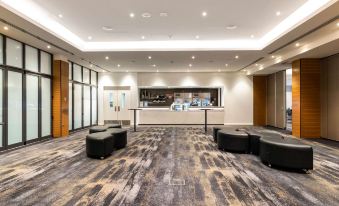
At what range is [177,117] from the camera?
13148 millimetres

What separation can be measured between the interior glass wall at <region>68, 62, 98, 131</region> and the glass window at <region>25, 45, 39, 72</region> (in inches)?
92.1

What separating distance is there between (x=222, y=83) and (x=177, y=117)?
354cm

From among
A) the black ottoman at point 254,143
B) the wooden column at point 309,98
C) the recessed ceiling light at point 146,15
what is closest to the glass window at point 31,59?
the recessed ceiling light at point 146,15

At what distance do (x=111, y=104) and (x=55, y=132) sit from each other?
5.09 meters

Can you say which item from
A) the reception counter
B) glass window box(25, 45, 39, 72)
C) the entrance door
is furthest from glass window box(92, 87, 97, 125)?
glass window box(25, 45, 39, 72)

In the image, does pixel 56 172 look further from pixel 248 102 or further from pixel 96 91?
pixel 248 102

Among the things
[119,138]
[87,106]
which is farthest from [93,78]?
[119,138]

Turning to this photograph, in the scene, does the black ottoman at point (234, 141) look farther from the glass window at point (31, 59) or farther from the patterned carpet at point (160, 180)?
the glass window at point (31, 59)

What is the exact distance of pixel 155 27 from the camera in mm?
6613

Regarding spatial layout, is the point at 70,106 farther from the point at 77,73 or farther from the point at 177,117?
the point at 177,117

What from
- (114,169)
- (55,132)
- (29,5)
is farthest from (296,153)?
(55,132)

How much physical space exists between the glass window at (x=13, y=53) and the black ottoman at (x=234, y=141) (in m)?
6.82

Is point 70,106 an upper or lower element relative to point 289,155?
upper

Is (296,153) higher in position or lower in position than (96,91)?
lower
